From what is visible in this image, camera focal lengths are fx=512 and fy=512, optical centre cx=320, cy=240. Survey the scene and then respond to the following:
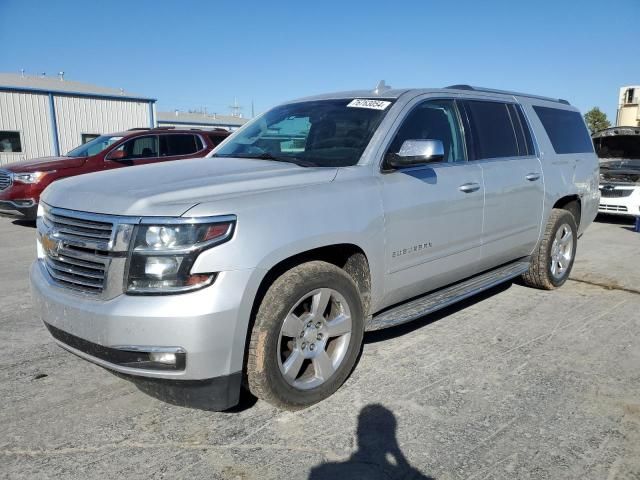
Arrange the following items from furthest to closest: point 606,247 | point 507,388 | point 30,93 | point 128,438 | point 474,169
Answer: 1. point 30,93
2. point 606,247
3. point 474,169
4. point 507,388
5. point 128,438

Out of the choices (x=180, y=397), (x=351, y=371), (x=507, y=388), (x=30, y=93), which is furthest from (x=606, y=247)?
(x=30, y=93)

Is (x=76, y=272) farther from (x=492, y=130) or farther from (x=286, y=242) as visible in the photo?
(x=492, y=130)

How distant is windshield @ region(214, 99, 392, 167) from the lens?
3455 mm

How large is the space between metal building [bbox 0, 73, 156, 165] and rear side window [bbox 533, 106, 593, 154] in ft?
69.6

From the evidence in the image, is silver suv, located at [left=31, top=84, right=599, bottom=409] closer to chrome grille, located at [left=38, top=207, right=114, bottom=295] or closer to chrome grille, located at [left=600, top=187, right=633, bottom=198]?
chrome grille, located at [left=38, top=207, right=114, bottom=295]

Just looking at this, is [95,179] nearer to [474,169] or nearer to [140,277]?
[140,277]

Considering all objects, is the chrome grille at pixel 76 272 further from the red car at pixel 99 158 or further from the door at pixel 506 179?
the red car at pixel 99 158

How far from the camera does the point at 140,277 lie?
2.40 meters

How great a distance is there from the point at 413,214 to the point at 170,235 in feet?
5.45

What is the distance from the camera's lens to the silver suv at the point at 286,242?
2.40 meters

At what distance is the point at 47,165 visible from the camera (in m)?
9.29

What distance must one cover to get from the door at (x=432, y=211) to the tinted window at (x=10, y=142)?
2160 cm

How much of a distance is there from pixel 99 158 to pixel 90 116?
1497 cm

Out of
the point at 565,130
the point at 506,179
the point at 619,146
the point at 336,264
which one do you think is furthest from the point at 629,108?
the point at 336,264
